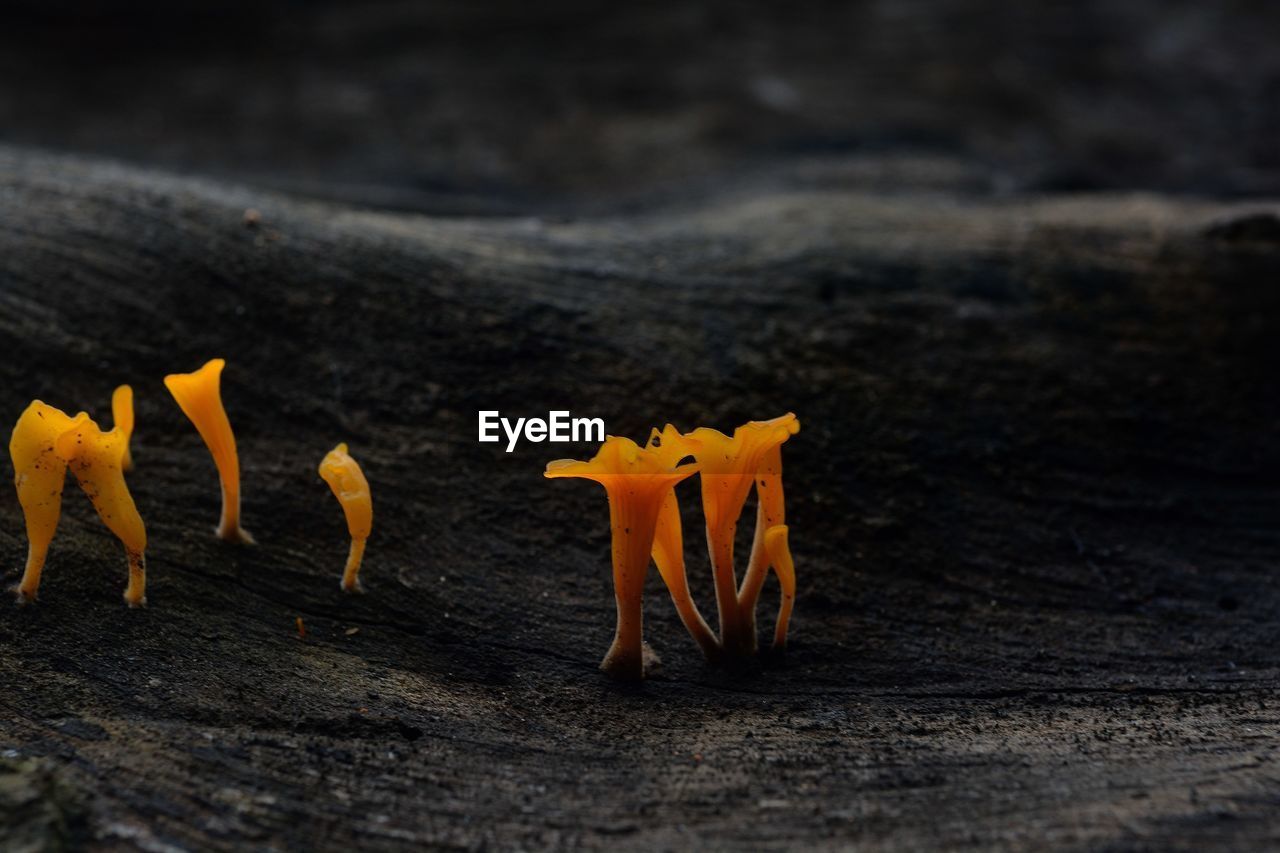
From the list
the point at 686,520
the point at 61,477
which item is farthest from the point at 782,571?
the point at 61,477

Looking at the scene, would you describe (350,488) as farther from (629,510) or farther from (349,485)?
(629,510)

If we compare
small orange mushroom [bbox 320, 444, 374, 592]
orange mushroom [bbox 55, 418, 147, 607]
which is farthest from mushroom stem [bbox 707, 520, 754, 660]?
orange mushroom [bbox 55, 418, 147, 607]

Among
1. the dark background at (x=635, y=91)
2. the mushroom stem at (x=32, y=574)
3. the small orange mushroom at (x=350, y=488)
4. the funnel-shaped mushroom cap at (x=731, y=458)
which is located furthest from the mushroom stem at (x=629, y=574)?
the dark background at (x=635, y=91)

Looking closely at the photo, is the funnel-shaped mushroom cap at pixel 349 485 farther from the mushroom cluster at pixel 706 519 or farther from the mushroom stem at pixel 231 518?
the mushroom cluster at pixel 706 519

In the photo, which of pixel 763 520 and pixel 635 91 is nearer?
pixel 763 520

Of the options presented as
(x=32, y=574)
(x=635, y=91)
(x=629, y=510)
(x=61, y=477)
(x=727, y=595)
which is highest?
(x=635, y=91)

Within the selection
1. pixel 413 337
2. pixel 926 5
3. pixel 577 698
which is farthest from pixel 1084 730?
pixel 926 5
